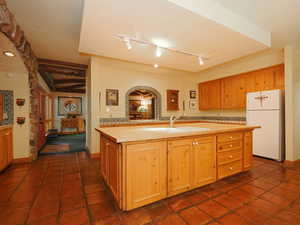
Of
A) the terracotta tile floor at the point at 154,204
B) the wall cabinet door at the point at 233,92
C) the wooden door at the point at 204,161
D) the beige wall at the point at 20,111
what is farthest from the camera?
the wall cabinet door at the point at 233,92

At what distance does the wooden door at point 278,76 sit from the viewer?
3252 millimetres

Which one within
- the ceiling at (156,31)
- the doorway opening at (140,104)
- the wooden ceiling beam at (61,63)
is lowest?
the doorway opening at (140,104)

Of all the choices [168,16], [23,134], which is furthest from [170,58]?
[23,134]

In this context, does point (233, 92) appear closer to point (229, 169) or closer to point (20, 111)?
point (229, 169)

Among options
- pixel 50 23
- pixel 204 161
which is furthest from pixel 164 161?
pixel 50 23

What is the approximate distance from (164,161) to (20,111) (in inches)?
137

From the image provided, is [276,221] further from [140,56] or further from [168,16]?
[140,56]

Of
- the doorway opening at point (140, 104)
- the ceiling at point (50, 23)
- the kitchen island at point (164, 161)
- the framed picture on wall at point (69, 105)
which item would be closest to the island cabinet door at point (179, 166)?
the kitchen island at point (164, 161)

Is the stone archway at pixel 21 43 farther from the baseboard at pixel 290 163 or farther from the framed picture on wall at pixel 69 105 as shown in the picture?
the baseboard at pixel 290 163

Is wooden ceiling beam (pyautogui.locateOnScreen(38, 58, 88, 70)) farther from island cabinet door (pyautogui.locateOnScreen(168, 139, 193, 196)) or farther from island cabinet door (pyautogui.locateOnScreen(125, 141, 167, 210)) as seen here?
island cabinet door (pyautogui.locateOnScreen(168, 139, 193, 196))

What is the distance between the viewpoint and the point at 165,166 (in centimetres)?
177

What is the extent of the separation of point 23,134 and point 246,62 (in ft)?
19.8

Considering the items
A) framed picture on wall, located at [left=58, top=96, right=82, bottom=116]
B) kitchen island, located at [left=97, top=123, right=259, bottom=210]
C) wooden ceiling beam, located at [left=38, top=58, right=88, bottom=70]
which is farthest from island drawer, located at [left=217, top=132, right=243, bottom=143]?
framed picture on wall, located at [left=58, top=96, right=82, bottom=116]

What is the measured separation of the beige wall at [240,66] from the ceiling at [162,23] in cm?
52
